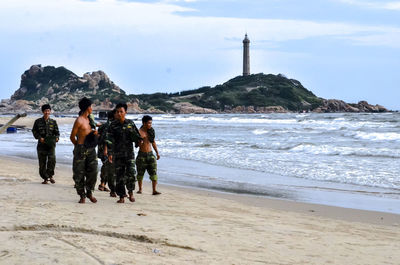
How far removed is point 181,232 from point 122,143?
2.49m

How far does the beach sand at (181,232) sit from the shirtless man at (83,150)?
384 millimetres

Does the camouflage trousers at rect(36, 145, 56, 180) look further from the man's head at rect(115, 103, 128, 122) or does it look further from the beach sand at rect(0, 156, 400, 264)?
the man's head at rect(115, 103, 128, 122)

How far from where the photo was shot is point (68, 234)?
5.59m

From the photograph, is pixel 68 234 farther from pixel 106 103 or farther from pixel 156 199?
pixel 106 103

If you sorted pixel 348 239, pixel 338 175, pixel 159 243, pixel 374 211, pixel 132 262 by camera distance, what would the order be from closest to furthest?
pixel 132 262 < pixel 159 243 < pixel 348 239 < pixel 374 211 < pixel 338 175

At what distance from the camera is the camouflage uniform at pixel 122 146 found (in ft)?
26.8

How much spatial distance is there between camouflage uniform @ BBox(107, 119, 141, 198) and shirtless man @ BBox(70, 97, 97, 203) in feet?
1.16

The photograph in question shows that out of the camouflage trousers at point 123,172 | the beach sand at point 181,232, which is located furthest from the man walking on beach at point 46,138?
the camouflage trousers at point 123,172

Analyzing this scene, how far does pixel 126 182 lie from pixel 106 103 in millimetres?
169117

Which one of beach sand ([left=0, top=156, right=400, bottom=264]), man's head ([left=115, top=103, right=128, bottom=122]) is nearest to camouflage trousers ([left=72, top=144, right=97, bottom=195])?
beach sand ([left=0, top=156, right=400, bottom=264])

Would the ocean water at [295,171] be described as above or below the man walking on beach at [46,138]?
below

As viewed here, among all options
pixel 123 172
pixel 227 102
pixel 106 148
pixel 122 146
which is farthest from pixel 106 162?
pixel 227 102

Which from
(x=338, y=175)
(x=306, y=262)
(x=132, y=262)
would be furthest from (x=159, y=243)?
(x=338, y=175)

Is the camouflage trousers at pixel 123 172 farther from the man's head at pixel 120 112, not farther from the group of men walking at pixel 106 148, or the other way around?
the man's head at pixel 120 112
